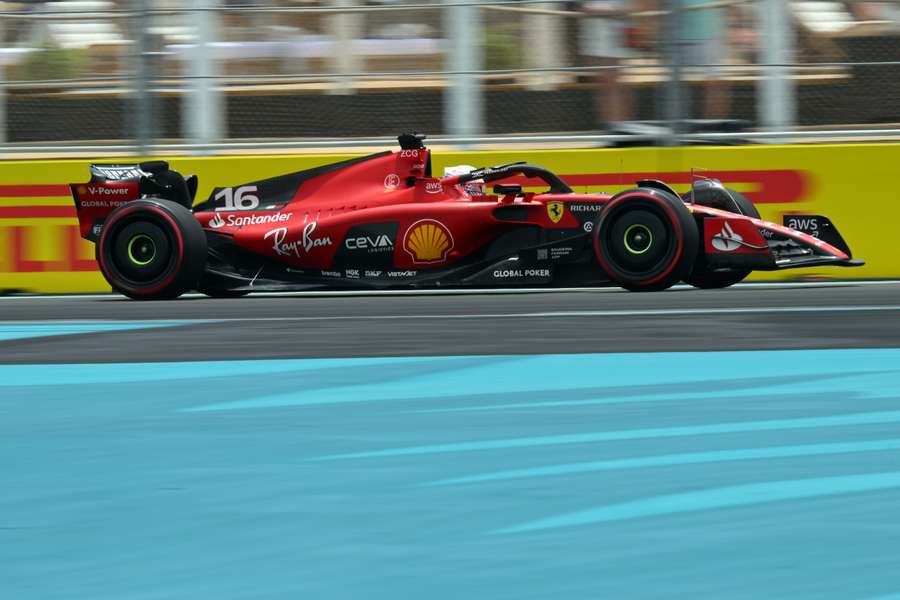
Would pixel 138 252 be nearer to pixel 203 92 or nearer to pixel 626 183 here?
pixel 203 92

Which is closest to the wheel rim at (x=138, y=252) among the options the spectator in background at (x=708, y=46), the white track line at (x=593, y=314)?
the white track line at (x=593, y=314)

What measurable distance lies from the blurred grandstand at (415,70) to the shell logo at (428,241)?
2.32m

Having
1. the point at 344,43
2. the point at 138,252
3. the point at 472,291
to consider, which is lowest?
the point at 472,291

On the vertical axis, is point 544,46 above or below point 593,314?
above

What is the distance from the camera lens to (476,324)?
7.97m

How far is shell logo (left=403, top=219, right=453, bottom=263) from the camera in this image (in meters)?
9.55

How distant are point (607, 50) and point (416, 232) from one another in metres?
3.00

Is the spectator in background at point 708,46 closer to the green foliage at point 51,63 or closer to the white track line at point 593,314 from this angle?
the white track line at point 593,314

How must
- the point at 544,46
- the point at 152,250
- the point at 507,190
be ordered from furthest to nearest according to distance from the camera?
1. the point at 544,46
2. the point at 152,250
3. the point at 507,190

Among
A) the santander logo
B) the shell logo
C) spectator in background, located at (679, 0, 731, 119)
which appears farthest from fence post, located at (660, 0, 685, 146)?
the santander logo

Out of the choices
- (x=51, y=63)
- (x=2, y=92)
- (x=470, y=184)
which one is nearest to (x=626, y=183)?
(x=470, y=184)

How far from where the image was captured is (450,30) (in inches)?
476

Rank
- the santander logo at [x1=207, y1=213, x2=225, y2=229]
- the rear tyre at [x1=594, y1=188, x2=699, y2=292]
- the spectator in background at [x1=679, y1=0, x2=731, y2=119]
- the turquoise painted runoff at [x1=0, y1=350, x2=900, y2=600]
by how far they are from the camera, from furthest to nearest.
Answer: the spectator in background at [x1=679, y1=0, x2=731, y2=119] < the santander logo at [x1=207, y1=213, x2=225, y2=229] < the rear tyre at [x1=594, y1=188, x2=699, y2=292] < the turquoise painted runoff at [x1=0, y1=350, x2=900, y2=600]

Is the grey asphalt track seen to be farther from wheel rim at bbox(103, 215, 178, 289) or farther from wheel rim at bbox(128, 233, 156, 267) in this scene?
wheel rim at bbox(128, 233, 156, 267)
